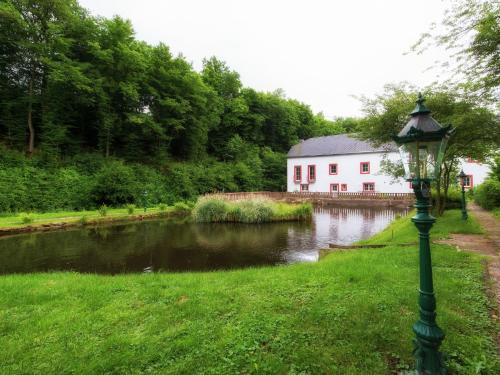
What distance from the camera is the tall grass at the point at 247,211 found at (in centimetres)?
1396

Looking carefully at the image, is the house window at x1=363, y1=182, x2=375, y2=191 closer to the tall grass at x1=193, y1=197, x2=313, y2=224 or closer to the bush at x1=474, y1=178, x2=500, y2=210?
the bush at x1=474, y1=178, x2=500, y2=210

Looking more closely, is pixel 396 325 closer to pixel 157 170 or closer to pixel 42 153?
pixel 42 153

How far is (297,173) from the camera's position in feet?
104

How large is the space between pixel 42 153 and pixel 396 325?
20.5 m

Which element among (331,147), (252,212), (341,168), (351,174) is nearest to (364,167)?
(351,174)

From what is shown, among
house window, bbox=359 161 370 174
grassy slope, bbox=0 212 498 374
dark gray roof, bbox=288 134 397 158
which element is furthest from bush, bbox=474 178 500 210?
dark gray roof, bbox=288 134 397 158

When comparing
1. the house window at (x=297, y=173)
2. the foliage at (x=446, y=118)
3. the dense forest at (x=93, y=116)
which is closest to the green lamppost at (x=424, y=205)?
the foliage at (x=446, y=118)

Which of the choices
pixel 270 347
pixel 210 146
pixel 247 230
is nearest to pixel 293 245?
pixel 247 230

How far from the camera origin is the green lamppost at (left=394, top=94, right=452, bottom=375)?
196 cm

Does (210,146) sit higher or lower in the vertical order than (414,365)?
higher

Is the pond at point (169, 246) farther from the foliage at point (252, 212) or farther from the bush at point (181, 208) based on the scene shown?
the bush at point (181, 208)

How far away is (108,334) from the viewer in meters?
2.81

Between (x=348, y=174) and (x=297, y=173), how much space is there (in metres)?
6.14

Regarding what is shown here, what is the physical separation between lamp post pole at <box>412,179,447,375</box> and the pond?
4961 millimetres
